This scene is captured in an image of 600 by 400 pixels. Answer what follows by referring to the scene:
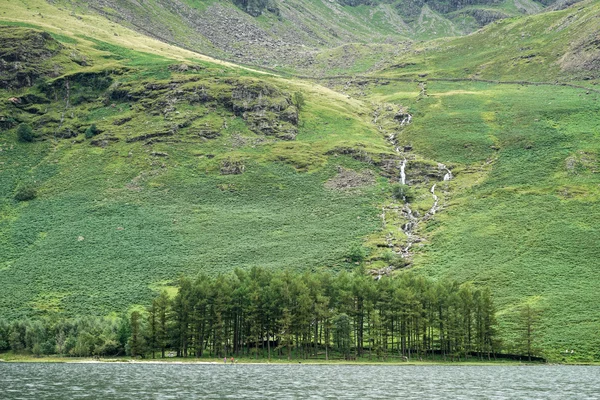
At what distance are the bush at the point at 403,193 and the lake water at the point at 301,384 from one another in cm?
10271

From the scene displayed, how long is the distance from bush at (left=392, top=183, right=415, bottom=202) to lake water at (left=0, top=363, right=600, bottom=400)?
337 ft

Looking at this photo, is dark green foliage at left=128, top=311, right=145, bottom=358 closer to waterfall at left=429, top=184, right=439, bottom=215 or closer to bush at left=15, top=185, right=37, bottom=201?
waterfall at left=429, top=184, right=439, bottom=215

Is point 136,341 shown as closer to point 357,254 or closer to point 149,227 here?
point 357,254

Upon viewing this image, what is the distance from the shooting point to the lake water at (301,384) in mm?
48219

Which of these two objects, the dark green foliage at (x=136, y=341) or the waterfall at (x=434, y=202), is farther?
the waterfall at (x=434, y=202)

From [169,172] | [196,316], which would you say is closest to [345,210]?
[169,172]

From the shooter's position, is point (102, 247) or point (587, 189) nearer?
point (102, 247)

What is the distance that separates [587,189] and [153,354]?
4886 inches

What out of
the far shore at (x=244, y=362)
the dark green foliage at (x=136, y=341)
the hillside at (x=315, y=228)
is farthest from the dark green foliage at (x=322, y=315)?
the hillside at (x=315, y=228)

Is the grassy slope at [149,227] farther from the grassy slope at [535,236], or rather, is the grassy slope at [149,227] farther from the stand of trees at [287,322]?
the grassy slope at [535,236]

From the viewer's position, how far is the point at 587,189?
163625mm

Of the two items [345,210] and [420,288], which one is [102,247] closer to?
[345,210]

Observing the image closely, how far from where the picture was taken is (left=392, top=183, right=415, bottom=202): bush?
181m

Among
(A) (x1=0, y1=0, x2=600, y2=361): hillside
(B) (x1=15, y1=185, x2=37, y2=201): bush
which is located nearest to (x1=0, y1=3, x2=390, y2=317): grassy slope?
(A) (x1=0, y1=0, x2=600, y2=361): hillside
